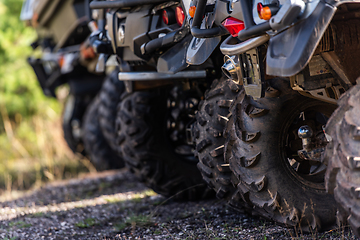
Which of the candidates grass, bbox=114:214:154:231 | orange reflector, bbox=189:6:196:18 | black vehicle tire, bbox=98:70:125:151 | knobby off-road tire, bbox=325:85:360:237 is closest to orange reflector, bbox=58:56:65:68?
black vehicle tire, bbox=98:70:125:151

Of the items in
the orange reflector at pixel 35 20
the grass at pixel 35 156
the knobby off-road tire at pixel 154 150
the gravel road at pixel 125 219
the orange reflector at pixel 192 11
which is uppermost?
the orange reflector at pixel 35 20

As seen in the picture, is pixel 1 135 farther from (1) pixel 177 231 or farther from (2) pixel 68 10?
(1) pixel 177 231

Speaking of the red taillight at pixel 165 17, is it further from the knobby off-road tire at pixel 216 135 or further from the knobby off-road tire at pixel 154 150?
the knobby off-road tire at pixel 154 150

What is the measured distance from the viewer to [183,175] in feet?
15.1

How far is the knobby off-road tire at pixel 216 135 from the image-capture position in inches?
131

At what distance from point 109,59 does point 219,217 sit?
1670 mm

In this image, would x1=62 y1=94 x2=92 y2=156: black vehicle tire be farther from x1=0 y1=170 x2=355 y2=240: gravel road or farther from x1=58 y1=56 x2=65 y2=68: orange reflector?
x1=0 y1=170 x2=355 y2=240: gravel road

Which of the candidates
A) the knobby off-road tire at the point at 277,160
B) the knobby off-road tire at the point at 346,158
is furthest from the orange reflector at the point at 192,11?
the knobby off-road tire at the point at 346,158

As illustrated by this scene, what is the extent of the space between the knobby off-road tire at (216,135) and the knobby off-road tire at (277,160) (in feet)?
1.12

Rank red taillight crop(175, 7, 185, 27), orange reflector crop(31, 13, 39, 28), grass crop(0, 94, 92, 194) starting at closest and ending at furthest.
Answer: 1. red taillight crop(175, 7, 185, 27)
2. grass crop(0, 94, 92, 194)
3. orange reflector crop(31, 13, 39, 28)

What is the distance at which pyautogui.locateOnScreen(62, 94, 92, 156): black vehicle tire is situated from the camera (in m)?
8.15

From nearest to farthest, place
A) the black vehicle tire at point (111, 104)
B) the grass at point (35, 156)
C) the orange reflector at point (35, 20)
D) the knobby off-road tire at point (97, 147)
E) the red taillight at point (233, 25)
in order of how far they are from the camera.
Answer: the red taillight at point (233, 25)
the black vehicle tire at point (111, 104)
the knobby off-road tire at point (97, 147)
the grass at point (35, 156)
the orange reflector at point (35, 20)

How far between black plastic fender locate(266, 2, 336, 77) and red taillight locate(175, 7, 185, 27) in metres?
1.10

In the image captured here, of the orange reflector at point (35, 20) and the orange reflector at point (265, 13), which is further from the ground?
the orange reflector at point (35, 20)
